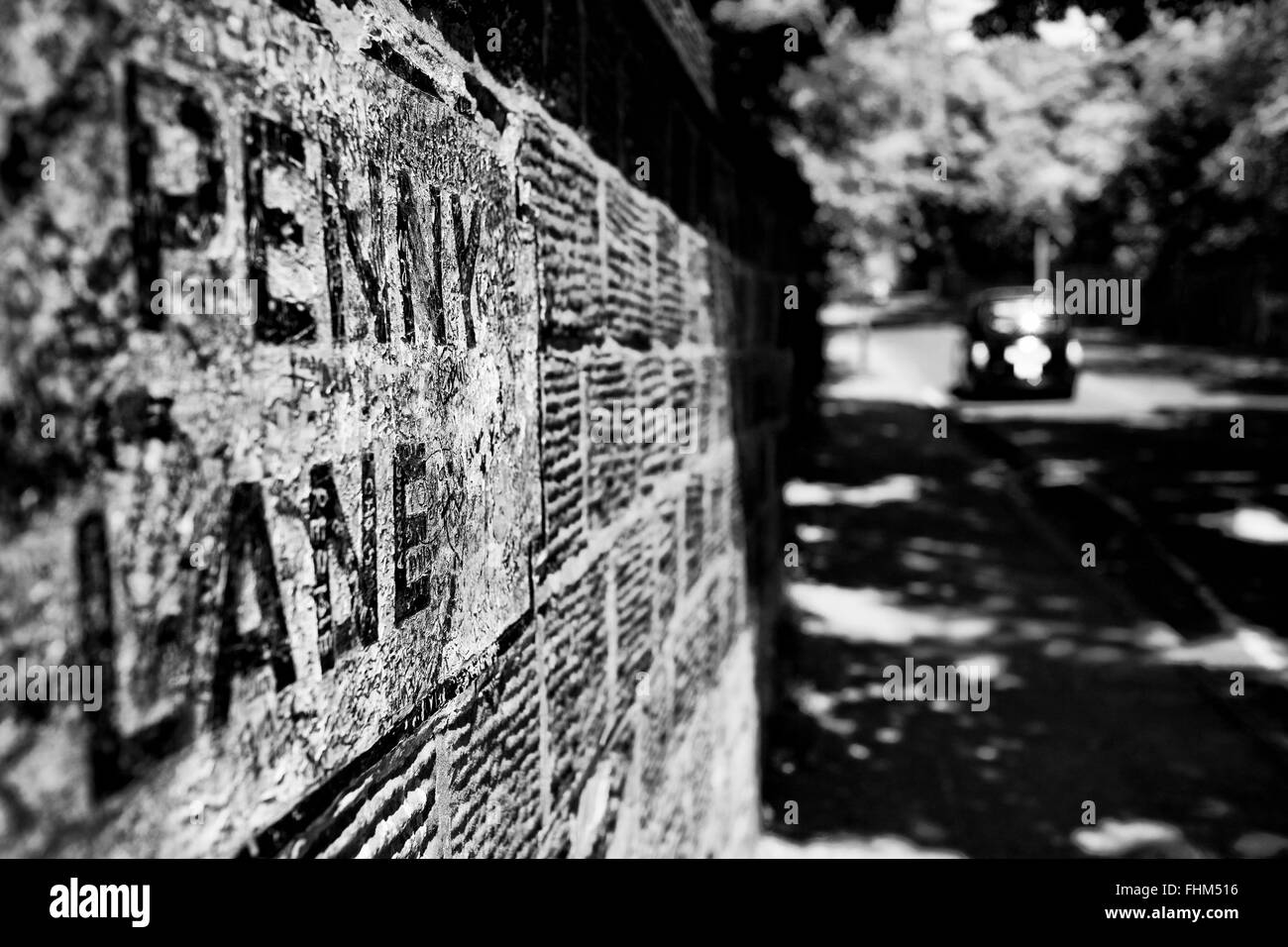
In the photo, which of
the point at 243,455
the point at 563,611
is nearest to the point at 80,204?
the point at 243,455

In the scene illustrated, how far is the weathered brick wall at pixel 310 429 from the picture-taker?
786 mm

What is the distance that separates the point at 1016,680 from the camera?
838 centimetres

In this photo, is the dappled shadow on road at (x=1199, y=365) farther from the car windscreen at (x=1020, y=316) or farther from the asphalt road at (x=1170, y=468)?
the car windscreen at (x=1020, y=316)

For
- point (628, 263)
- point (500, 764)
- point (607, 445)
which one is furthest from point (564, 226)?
point (500, 764)

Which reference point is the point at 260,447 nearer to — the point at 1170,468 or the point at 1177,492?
the point at 1177,492

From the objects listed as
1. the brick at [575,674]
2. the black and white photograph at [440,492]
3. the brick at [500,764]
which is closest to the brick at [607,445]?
the black and white photograph at [440,492]

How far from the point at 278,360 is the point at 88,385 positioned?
0.83ft

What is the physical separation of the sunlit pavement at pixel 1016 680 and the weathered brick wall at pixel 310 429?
3.73 meters

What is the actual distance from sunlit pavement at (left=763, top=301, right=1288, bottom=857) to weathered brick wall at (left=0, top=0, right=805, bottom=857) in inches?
147

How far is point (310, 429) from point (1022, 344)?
2080 centimetres

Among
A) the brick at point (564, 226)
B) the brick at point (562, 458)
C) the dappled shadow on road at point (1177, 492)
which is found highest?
the brick at point (564, 226)

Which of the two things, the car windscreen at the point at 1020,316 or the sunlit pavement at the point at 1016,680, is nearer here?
the sunlit pavement at the point at 1016,680

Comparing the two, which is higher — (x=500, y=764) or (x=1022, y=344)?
(x=1022, y=344)

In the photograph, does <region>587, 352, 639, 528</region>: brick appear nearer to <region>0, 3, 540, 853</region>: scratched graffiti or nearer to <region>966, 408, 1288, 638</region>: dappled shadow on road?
<region>0, 3, 540, 853</region>: scratched graffiti
